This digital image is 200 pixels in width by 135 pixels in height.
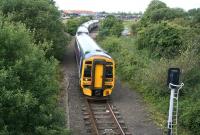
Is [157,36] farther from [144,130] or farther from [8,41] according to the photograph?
[8,41]

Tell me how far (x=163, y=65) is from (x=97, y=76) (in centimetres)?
367

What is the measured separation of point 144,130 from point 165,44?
39.8 ft

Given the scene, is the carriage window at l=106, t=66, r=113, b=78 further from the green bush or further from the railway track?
the green bush

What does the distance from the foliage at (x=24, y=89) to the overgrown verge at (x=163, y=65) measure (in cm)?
722

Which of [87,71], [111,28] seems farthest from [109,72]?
[111,28]

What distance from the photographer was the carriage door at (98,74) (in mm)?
20797

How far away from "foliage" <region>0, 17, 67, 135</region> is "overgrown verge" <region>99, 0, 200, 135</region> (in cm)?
722

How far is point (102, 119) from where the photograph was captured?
18.7m

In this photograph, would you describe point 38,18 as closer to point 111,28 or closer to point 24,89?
point 24,89

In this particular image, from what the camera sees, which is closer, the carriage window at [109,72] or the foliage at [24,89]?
the foliage at [24,89]

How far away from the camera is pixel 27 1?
98.5 ft

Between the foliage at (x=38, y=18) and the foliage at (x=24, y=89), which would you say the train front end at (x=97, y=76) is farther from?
the foliage at (x=24, y=89)

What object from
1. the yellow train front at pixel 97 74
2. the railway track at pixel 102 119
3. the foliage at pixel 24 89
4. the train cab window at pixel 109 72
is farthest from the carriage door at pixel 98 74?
the foliage at pixel 24 89

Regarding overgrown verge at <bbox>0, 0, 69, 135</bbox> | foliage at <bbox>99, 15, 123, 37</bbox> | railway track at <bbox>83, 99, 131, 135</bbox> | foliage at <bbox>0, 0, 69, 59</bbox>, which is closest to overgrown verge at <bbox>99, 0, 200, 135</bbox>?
railway track at <bbox>83, 99, 131, 135</bbox>
